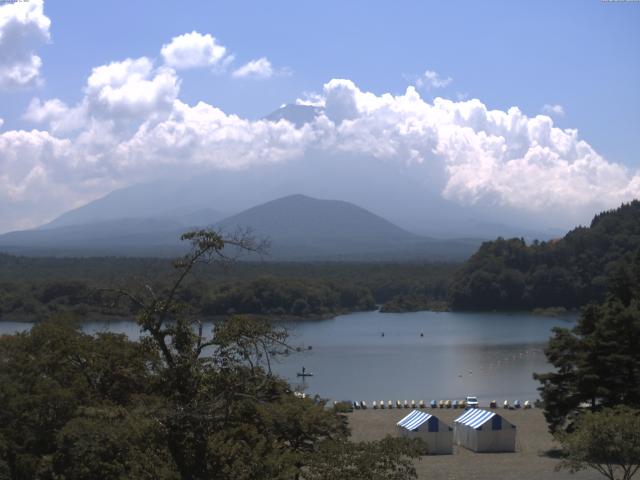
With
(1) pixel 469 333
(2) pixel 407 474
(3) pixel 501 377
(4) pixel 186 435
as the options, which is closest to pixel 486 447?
(2) pixel 407 474

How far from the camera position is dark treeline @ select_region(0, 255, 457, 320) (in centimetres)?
4291

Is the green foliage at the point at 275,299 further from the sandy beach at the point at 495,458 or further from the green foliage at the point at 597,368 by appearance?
the green foliage at the point at 597,368

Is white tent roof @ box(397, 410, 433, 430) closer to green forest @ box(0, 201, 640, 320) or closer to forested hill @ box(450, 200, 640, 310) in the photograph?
green forest @ box(0, 201, 640, 320)

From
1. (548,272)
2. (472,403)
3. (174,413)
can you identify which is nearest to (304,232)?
(548,272)

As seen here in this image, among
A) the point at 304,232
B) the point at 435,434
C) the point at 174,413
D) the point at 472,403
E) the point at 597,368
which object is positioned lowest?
the point at 472,403

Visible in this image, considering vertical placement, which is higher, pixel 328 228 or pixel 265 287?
pixel 328 228

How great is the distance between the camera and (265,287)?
4559 centimetres

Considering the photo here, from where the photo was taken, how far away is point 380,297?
189ft

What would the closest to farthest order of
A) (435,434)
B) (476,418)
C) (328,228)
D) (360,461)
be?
(360,461) < (435,434) < (476,418) < (328,228)

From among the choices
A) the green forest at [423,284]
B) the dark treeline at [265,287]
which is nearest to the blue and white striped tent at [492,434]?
the dark treeline at [265,287]

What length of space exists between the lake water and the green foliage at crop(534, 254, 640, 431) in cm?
450

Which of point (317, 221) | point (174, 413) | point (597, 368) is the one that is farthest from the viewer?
point (317, 221)

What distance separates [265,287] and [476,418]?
31041mm

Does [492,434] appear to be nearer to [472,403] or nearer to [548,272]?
[472,403]
